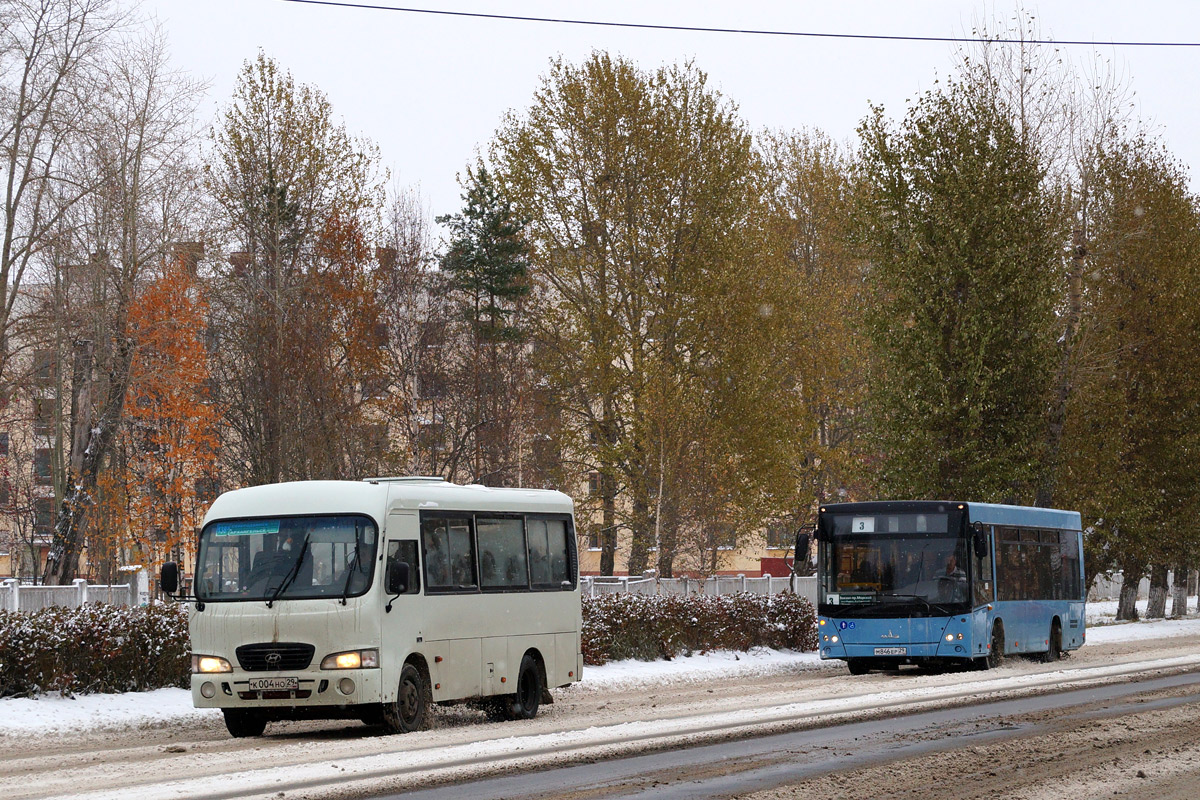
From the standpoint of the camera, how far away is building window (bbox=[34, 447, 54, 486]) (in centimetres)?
7681

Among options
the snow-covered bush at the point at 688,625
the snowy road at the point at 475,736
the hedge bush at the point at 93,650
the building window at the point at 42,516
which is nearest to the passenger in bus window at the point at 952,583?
the snowy road at the point at 475,736

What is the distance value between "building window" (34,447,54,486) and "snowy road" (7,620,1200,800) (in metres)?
57.9

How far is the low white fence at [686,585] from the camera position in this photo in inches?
1347

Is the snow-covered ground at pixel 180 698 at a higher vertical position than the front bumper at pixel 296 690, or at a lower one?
lower

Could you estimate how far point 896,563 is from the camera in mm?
26266

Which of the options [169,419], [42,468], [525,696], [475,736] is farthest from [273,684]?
[42,468]

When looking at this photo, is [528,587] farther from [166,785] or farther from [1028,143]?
[1028,143]

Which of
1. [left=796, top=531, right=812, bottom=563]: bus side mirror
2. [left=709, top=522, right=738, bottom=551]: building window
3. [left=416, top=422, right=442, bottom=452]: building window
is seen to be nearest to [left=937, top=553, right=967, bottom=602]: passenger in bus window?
[left=796, top=531, right=812, bottom=563]: bus side mirror

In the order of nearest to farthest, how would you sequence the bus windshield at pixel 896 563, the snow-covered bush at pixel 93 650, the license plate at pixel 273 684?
the license plate at pixel 273 684
the snow-covered bush at pixel 93 650
the bus windshield at pixel 896 563

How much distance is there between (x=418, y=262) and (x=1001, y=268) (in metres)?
18.1

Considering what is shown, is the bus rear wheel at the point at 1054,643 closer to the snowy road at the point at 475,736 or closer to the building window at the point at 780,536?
the snowy road at the point at 475,736

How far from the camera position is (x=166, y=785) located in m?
11.1

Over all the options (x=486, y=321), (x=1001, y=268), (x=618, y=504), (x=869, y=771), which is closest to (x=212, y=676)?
(x=869, y=771)

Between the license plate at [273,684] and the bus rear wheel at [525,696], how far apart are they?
3489mm
